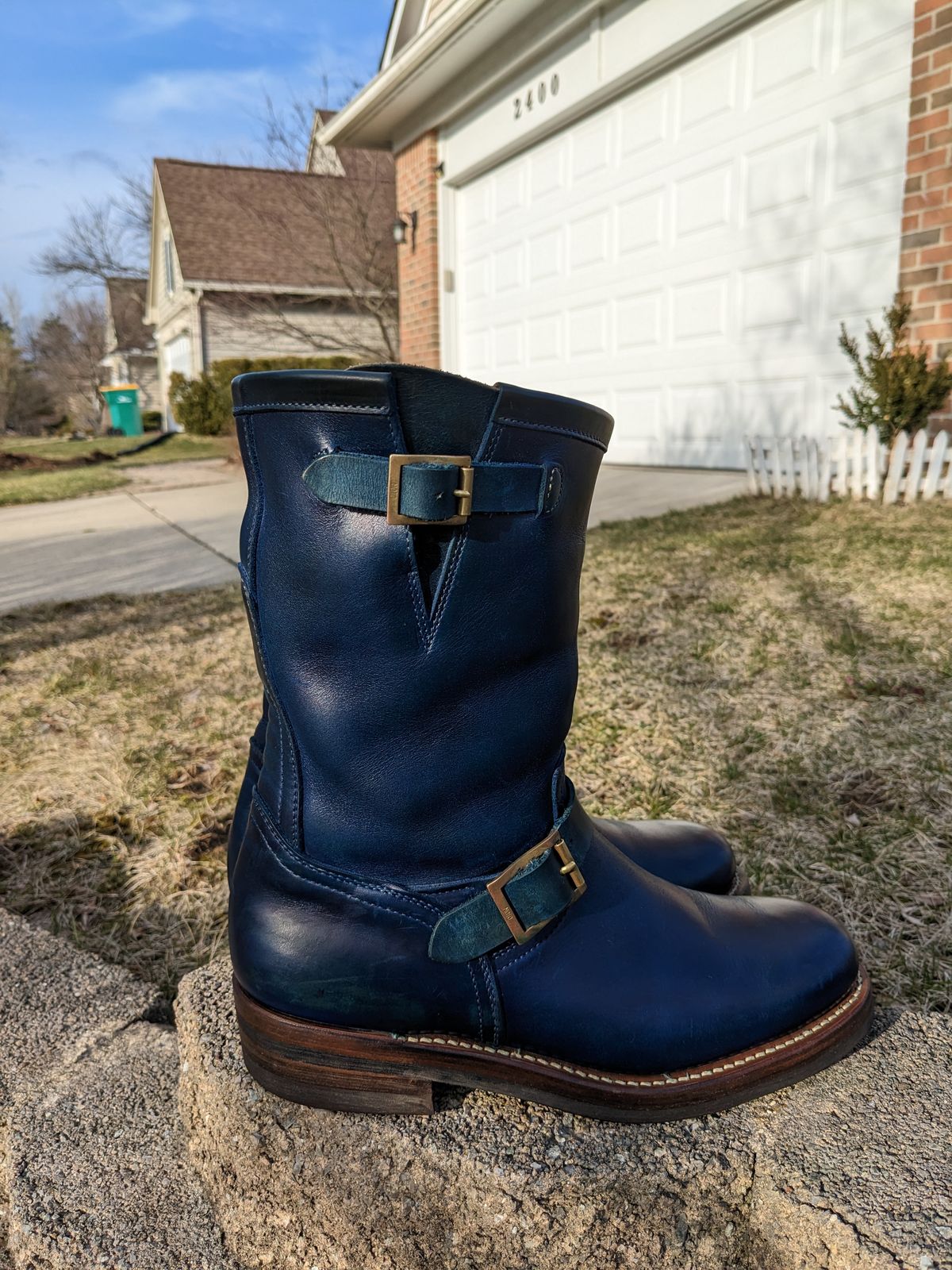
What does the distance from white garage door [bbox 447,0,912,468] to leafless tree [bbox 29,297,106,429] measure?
29.2m

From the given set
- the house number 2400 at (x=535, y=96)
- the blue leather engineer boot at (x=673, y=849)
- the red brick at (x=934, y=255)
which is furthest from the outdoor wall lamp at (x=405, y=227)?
the blue leather engineer boot at (x=673, y=849)

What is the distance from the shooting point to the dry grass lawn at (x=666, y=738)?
1.52m

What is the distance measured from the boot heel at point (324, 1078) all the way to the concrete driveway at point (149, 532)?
331cm

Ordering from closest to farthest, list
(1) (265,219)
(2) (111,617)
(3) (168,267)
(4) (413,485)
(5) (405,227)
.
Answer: (4) (413,485), (2) (111,617), (5) (405,227), (1) (265,219), (3) (168,267)

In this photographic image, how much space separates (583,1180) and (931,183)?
198 inches

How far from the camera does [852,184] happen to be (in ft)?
16.2

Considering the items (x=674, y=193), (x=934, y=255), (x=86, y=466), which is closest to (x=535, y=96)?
(x=674, y=193)

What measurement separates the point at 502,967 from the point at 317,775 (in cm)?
26

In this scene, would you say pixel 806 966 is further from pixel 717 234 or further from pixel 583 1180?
pixel 717 234

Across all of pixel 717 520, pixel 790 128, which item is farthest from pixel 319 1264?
pixel 790 128

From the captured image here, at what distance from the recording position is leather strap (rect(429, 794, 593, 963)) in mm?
858

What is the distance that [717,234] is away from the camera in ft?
19.2

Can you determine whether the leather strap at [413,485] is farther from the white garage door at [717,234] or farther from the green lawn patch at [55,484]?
the green lawn patch at [55,484]

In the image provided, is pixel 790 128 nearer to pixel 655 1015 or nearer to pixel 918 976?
pixel 918 976
